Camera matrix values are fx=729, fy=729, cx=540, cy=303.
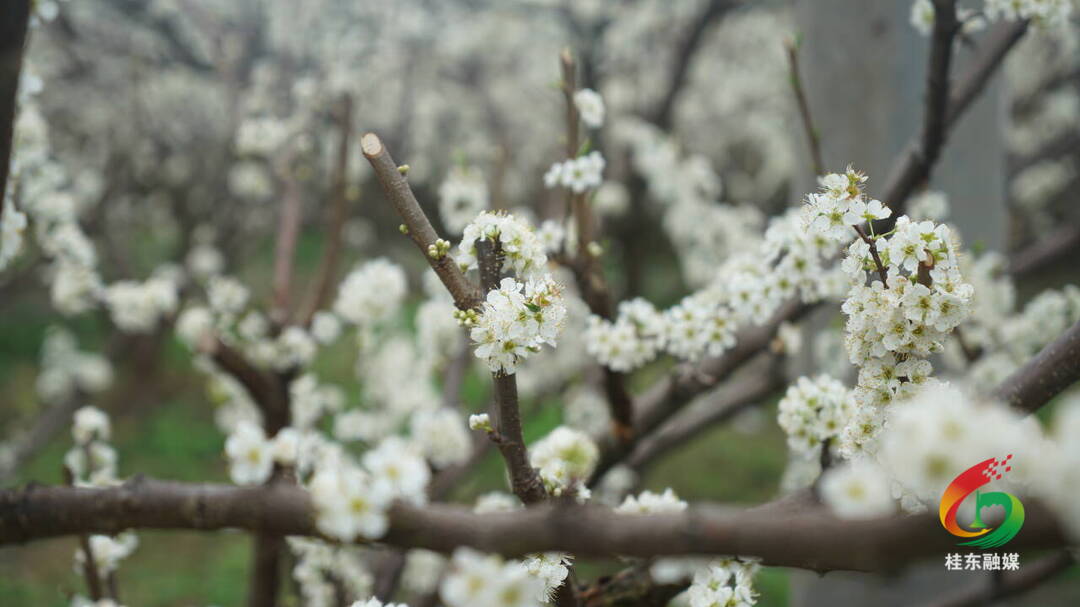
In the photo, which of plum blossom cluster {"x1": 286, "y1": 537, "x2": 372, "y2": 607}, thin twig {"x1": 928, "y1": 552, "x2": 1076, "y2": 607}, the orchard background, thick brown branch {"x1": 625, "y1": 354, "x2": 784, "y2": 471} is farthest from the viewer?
thick brown branch {"x1": 625, "y1": 354, "x2": 784, "y2": 471}

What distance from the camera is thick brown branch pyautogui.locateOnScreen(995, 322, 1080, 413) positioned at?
5.16ft

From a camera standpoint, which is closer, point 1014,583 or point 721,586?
point 721,586

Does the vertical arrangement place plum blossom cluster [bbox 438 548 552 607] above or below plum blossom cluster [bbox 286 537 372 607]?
below

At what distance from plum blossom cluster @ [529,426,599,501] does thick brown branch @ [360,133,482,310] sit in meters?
0.40

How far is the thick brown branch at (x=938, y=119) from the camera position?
2.50 metres

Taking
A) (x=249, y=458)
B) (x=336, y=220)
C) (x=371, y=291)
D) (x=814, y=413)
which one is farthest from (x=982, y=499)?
(x=336, y=220)

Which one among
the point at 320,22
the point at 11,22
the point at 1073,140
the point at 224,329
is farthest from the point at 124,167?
the point at 1073,140

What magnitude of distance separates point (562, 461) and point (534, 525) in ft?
2.55

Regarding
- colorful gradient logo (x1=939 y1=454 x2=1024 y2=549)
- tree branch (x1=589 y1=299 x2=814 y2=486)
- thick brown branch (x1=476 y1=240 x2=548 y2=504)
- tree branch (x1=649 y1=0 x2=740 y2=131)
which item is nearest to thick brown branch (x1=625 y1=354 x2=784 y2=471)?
tree branch (x1=589 y1=299 x2=814 y2=486)

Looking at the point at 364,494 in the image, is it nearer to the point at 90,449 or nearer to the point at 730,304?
the point at 730,304

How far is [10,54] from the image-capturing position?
4.89ft

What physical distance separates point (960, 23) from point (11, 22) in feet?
8.27

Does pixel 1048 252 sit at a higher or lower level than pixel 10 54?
higher

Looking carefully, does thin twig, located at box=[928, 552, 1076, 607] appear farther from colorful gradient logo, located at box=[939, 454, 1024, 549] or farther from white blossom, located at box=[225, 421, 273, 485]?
white blossom, located at box=[225, 421, 273, 485]
